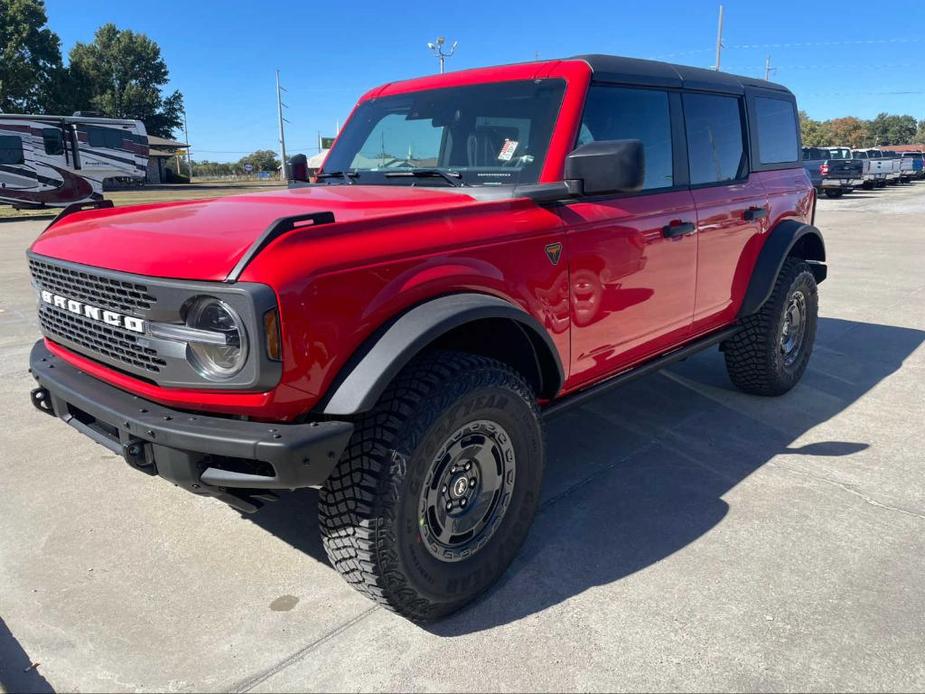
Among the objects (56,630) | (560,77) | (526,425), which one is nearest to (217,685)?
(56,630)

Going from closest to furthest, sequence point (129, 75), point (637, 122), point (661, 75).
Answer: point (637, 122)
point (661, 75)
point (129, 75)

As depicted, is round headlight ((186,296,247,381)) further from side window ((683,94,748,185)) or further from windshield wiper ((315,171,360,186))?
side window ((683,94,748,185))

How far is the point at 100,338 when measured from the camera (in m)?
2.49

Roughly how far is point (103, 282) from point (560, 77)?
2.06 metres

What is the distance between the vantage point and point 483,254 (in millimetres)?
2514

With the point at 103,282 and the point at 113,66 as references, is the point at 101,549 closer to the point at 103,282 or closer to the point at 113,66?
the point at 103,282

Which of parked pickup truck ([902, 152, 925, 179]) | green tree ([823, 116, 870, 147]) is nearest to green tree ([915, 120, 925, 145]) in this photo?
green tree ([823, 116, 870, 147])

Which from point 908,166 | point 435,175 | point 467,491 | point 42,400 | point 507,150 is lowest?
point 467,491

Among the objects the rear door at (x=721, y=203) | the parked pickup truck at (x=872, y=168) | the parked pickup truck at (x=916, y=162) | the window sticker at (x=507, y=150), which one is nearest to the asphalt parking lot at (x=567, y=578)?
the rear door at (x=721, y=203)

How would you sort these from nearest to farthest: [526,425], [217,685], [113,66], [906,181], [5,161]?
1. [217,685]
2. [526,425]
3. [5,161]
4. [906,181]
5. [113,66]

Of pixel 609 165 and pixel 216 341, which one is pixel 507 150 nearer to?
pixel 609 165

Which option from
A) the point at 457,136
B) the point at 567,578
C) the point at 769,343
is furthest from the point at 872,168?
the point at 567,578

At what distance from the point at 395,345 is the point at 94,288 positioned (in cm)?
115

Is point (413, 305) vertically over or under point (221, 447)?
over
